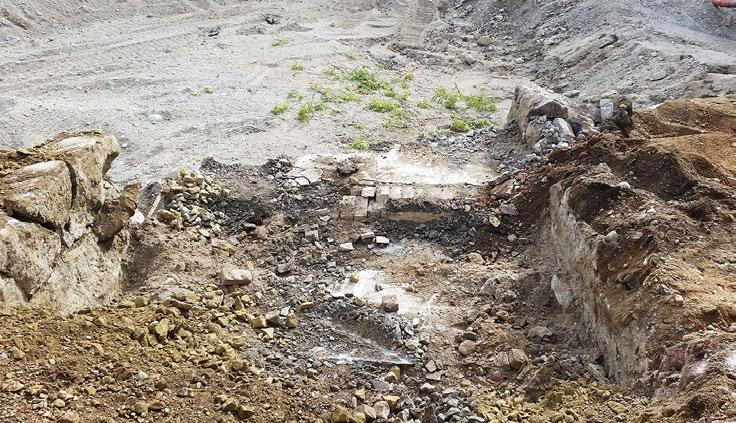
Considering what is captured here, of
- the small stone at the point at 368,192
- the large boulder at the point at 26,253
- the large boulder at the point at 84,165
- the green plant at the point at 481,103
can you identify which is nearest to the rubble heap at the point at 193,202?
the large boulder at the point at 84,165

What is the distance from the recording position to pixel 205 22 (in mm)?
13977

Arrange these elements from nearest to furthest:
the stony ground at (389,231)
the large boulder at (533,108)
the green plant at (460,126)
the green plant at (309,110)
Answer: the stony ground at (389,231) < the large boulder at (533,108) < the green plant at (460,126) < the green plant at (309,110)

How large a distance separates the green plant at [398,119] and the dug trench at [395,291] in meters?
1.88

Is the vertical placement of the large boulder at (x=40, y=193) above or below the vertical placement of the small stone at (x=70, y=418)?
above

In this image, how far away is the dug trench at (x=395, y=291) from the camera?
4.70 meters

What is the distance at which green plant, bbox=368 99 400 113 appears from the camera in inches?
421

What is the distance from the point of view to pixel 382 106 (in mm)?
10727

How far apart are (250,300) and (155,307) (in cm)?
97

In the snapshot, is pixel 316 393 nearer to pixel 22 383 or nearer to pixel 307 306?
pixel 307 306

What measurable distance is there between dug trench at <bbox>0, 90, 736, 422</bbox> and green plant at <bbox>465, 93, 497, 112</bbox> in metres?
2.58

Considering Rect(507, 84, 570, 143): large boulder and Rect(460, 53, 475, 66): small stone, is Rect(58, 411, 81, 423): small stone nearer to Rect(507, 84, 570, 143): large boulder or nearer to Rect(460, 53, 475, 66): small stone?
Rect(507, 84, 570, 143): large boulder

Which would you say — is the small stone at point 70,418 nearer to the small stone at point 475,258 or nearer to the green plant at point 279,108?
the small stone at point 475,258

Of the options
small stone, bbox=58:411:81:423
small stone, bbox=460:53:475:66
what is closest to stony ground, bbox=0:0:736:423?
small stone, bbox=58:411:81:423

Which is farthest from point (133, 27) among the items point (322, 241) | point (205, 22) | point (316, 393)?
point (316, 393)
